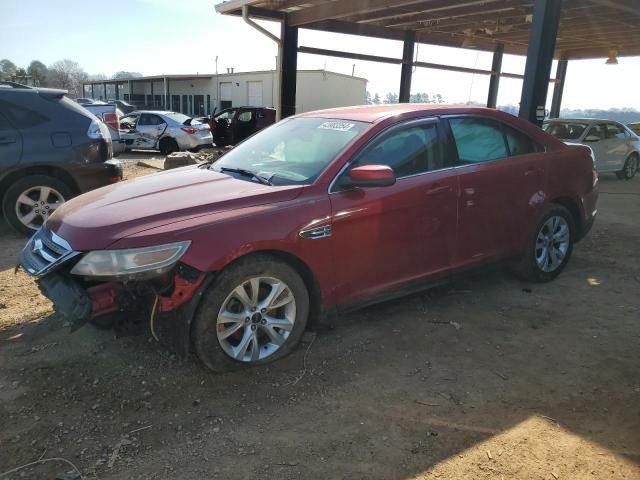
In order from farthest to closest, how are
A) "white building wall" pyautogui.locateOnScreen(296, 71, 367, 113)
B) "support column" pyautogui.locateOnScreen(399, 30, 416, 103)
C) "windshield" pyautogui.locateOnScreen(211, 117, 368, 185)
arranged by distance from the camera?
"white building wall" pyautogui.locateOnScreen(296, 71, 367, 113)
"support column" pyautogui.locateOnScreen(399, 30, 416, 103)
"windshield" pyautogui.locateOnScreen(211, 117, 368, 185)

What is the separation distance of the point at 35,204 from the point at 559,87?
55.7 ft

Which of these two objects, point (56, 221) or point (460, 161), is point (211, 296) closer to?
point (56, 221)

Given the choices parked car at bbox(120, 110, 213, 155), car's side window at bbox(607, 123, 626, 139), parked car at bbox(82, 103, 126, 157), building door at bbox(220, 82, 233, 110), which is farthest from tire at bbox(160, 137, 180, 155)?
building door at bbox(220, 82, 233, 110)

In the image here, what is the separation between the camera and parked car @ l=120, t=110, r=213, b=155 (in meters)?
16.3

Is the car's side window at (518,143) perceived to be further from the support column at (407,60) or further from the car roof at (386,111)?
the support column at (407,60)

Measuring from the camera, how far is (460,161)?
4148mm

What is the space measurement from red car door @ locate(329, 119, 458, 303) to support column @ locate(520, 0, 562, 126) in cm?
407

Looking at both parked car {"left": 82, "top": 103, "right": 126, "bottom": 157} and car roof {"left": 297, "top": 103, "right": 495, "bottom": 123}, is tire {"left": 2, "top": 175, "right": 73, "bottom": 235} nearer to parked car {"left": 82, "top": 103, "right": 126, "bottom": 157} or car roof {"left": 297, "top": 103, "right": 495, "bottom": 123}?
car roof {"left": 297, "top": 103, "right": 495, "bottom": 123}

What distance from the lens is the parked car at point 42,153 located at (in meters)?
5.90

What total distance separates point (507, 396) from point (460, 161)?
187 cm

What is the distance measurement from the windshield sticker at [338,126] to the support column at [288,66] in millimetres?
8187

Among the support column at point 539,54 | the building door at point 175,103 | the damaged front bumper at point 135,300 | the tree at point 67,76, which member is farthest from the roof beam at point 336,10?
the tree at point 67,76

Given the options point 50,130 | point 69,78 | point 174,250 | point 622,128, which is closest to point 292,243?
point 174,250

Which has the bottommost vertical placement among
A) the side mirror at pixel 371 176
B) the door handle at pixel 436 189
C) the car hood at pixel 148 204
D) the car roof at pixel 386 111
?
the car hood at pixel 148 204
